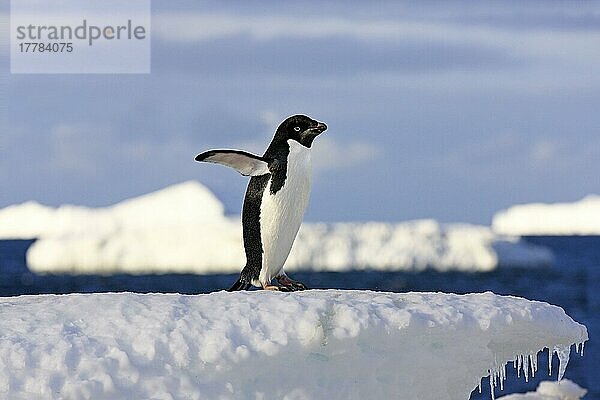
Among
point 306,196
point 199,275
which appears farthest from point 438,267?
point 306,196

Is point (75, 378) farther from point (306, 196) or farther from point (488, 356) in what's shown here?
point (306, 196)

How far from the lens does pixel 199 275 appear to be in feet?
141

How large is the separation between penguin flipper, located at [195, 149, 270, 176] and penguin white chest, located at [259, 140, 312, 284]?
3.5 inches

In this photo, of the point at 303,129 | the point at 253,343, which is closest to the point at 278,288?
the point at 303,129

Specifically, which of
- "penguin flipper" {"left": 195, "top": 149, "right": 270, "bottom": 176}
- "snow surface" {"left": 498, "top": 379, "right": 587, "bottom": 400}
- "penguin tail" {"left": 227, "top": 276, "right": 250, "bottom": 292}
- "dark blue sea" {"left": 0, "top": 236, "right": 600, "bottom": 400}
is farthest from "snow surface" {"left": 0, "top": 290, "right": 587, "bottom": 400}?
"dark blue sea" {"left": 0, "top": 236, "right": 600, "bottom": 400}

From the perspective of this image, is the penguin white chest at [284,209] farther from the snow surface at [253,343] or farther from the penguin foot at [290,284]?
the snow surface at [253,343]

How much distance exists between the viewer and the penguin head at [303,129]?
5199mm

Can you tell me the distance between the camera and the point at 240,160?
16.7ft

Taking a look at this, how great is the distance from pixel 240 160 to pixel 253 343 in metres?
1.68

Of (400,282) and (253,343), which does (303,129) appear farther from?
(400,282)

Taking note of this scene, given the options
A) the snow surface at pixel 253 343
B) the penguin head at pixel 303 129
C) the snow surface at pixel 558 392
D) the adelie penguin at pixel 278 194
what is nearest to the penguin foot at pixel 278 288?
the adelie penguin at pixel 278 194

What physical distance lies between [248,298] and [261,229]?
1.50 metres

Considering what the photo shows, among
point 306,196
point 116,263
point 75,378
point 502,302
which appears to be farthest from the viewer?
point 116,263

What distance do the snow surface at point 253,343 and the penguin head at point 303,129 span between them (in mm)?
1239
